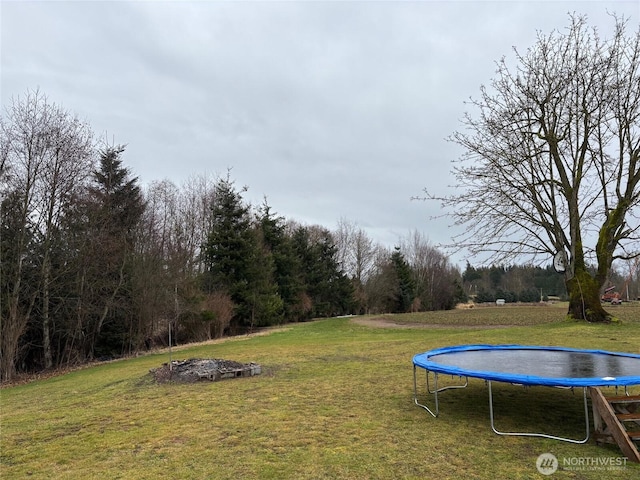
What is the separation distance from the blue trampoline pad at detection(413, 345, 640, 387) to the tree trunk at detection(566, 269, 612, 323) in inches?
351

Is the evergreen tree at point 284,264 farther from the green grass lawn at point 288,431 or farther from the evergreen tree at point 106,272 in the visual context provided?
the green grass lawn at point 288,431

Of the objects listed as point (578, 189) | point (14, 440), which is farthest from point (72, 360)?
point (578, 189)

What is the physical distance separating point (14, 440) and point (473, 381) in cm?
632

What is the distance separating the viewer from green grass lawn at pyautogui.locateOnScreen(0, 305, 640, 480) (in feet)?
11.1

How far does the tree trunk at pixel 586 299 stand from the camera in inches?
533

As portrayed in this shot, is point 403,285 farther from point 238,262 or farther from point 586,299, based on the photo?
point 586,299

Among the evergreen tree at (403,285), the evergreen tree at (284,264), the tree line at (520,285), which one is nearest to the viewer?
the evergreen tree at (284,264)

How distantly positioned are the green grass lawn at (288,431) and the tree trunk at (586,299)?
9325 mm

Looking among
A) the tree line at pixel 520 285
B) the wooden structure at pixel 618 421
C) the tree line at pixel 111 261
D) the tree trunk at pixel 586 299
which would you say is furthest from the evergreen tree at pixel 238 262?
the tree line at pixel 520 285

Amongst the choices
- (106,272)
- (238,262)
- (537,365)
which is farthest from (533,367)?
(238,262)

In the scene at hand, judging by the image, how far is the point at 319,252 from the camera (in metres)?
35.8

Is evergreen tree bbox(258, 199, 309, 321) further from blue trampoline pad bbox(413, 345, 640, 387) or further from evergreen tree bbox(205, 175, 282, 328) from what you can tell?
blue trampoline pad bbox(413, 345, 640, 387)

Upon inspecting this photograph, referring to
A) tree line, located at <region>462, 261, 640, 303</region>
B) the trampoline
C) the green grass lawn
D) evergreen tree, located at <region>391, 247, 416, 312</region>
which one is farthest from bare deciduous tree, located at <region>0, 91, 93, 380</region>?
tree line, located at <region>462, 261, 640, 303</region>

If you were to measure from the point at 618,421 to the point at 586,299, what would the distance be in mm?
11905
